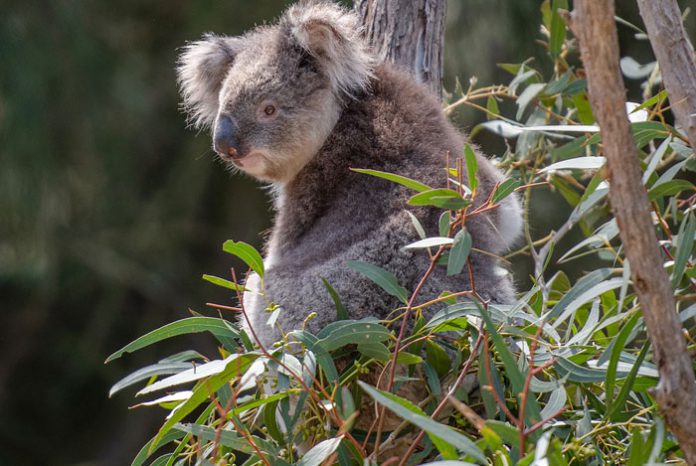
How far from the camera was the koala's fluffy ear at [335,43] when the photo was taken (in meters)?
2.37

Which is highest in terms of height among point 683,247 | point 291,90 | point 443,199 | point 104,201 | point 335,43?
point 335,43

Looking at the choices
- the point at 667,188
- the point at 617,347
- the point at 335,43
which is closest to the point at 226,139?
the point at 335,43

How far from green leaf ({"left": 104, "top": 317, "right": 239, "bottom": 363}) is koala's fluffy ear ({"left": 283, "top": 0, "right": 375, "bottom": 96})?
2.88 feet

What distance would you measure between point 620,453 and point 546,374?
19 cm

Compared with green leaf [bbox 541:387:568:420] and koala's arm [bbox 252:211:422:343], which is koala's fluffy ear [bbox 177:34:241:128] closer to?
koala's arm [bbox 252:211:422:343]

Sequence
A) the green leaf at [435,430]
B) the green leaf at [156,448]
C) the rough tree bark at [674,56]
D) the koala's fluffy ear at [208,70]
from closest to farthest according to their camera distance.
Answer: the green leaf at [435,430] → the rough tree bark at [674,56] → the green leaf at [156,448] → the koala's fluffy ear at [208,70]

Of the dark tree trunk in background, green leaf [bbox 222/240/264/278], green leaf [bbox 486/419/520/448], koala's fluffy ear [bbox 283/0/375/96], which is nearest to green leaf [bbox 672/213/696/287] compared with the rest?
green leaf [bbox 486/419/520/448]

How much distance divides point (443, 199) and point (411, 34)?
1162 millimetres

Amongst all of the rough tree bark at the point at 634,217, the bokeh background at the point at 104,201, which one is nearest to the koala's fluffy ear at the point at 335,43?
the rough tree bark at the point at 634,217

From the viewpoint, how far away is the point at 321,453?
1514 mm

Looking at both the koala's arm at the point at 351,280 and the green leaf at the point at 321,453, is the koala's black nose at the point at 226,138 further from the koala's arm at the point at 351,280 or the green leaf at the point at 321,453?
the green leaf at the point at 321,453

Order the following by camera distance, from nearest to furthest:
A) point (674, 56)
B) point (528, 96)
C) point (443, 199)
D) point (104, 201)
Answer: point (674, 56)
point (443, 199)
point (528, 96)
point (104, 201)

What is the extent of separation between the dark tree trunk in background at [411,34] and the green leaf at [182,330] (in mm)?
1100

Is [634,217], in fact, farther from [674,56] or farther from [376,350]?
[376,350]
